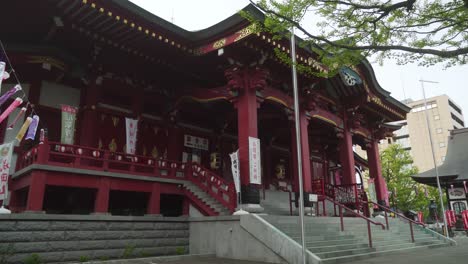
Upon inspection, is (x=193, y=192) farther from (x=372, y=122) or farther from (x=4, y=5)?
(x=372, y=122)

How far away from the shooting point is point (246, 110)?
11.7m

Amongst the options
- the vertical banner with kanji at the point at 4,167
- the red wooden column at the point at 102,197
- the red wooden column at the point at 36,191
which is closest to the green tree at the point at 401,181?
the red wooden column at the point at 102,197

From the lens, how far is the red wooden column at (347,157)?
16328mm

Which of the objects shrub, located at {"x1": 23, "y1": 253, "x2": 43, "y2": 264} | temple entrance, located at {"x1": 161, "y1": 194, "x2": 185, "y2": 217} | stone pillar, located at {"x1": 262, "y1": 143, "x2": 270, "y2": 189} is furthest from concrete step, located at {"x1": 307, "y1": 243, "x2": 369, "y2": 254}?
stone pillar, located at {"x1": 262, "y1": 143, "x2": 270, "y2": 189}

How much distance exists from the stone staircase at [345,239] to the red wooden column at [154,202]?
379 centimetres

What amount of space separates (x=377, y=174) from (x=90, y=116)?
1477cm

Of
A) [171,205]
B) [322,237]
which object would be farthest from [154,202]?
[322,237]

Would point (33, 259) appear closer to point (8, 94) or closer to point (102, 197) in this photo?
point (102, 197)

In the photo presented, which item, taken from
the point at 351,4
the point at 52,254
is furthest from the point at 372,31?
the point at 52,254

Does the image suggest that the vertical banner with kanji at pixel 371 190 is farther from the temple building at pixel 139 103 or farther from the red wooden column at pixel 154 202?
the red wooden column at pixel 154 202

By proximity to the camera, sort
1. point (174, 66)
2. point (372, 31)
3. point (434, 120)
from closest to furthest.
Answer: point (372, 31) → point (174, 66) → point (434, 120)

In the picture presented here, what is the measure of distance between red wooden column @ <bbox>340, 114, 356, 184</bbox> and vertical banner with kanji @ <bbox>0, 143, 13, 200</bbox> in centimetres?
1351

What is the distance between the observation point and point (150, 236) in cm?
1073

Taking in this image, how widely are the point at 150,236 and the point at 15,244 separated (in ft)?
12.1
